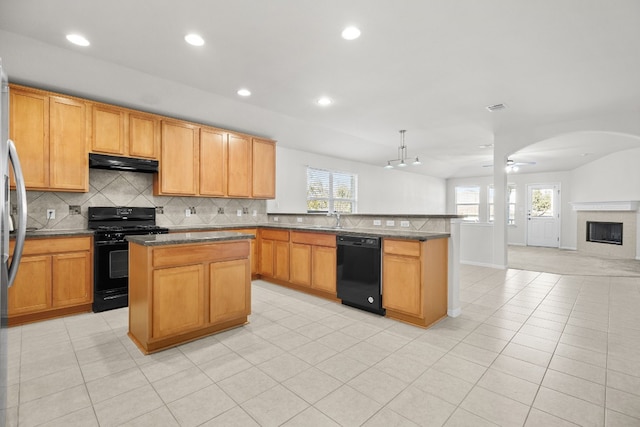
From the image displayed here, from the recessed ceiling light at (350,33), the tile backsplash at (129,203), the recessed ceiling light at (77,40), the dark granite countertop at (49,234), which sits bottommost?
the dark granite countertop at (49,234)

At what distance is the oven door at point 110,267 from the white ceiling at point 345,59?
6.14 feet

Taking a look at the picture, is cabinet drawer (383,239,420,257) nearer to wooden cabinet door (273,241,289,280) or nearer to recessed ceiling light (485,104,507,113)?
wooden cabinet door (273,241,289,280)

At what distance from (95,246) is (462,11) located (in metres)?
4.38

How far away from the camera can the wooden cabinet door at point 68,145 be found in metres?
3.46

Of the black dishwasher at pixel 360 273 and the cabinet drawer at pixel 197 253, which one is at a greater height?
the cabinet drawer at pixel 197 253

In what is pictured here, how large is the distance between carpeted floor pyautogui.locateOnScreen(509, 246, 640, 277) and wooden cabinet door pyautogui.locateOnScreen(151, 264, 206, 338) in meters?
6.20

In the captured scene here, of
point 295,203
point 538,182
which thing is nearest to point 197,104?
point 295,203

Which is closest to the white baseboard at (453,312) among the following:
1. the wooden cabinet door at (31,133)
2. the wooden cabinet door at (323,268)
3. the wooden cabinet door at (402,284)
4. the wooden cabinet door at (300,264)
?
the wooden cabinet door at (402,284)

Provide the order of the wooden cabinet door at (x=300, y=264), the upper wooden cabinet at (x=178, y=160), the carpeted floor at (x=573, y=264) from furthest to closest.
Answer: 1. the carpeted floor at (x=573, y=264)
2. the upper wooden cabinet at (x=178, y=160)
3. the wooden cabinet door at (x=300, y=264)

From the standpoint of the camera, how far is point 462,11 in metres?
2.45

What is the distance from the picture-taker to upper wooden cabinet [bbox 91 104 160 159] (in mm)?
3762

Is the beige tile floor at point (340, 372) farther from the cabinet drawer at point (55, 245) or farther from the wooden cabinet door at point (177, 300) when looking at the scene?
the cabinet drawer at point (55, 245)

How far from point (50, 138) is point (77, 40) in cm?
121

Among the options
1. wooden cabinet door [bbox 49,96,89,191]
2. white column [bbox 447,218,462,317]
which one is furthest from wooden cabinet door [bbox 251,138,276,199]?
white column [bbox 447,218,462,317]
